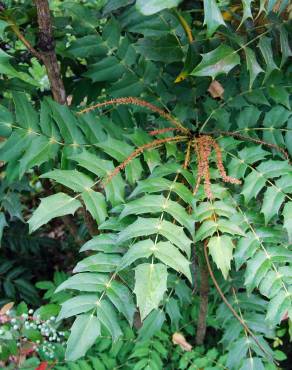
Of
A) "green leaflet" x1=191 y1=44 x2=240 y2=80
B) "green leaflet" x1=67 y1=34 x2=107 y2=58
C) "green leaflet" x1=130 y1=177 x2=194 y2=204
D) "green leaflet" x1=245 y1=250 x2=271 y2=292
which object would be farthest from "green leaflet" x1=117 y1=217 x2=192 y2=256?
"green leaflet" x1=67 y1=34 x2=107 y2=58

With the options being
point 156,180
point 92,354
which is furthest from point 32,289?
point 156,180

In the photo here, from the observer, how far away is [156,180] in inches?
50.3

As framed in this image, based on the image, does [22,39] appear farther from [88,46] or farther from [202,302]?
[202,302]

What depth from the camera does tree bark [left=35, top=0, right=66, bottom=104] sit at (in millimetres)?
1409

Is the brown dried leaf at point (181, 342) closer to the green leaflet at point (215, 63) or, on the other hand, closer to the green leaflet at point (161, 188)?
the green leaflet at point (161, 188)

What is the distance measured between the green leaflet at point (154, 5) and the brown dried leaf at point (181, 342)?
4.44 ft

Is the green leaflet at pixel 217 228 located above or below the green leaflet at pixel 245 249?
above

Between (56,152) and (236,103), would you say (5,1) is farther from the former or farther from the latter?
(236,103)

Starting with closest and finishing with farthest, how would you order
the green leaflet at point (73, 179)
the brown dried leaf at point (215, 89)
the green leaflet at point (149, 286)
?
the green leaflet at point (149, 286), the green leaflet at point (73, 179), the brown dried leaf at point (215, 89)

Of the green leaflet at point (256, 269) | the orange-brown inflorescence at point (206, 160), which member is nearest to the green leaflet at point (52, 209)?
the orange-brown inflorescence at point (206, 160)

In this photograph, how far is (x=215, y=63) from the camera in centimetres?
135

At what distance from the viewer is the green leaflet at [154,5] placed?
3.39 feet

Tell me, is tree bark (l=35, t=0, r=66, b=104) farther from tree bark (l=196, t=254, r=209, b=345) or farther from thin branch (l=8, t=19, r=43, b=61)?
tree bark (l=196, t=254, r=209, b=345)

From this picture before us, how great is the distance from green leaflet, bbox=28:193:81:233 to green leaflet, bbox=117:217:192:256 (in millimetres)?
154
